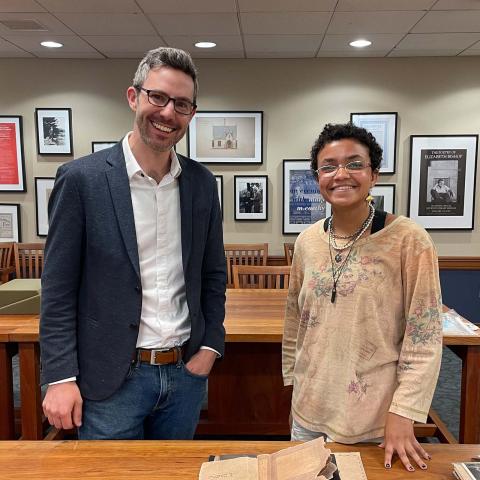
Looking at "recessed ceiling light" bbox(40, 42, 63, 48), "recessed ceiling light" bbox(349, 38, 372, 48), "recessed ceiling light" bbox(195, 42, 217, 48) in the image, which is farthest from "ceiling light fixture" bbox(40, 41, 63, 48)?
"recessed ceiling light" bbox(349, 38, 372, 48)

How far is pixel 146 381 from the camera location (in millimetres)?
1205

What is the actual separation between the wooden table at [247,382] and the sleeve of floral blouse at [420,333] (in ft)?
3.41

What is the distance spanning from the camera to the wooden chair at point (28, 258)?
13.4 ft

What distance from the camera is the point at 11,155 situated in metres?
4.34

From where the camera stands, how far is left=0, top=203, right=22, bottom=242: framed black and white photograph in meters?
4.39

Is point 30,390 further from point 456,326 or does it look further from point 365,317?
point 456,326

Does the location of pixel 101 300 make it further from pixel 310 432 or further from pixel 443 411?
pixel 443 411

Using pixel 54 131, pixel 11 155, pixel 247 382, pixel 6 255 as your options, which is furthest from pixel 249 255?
pixel 11 155

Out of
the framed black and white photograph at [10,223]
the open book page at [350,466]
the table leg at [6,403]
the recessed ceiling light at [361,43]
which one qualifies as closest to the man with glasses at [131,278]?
the open book page at [350,466]

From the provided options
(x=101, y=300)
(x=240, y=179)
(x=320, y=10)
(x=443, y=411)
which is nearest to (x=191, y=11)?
(x=320, y=10)

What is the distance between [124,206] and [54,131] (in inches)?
140

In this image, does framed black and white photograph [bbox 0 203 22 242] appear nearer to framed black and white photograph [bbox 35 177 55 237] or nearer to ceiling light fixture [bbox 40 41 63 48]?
framed black and white photograph [bbox 35 177 55 237]

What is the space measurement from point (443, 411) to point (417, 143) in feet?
7.84

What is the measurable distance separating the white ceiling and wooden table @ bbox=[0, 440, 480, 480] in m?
2.51
